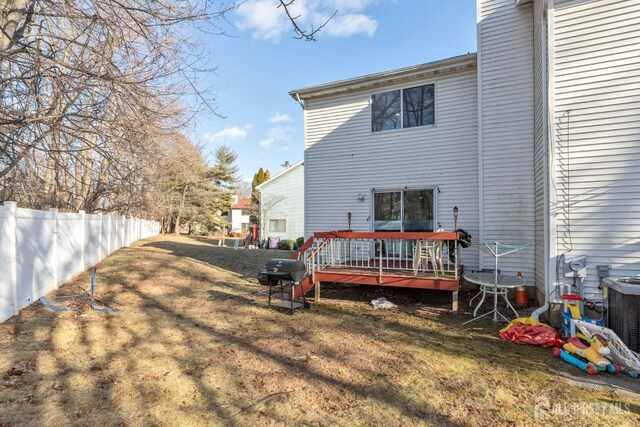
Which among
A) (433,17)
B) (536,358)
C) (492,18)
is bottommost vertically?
(536,358)

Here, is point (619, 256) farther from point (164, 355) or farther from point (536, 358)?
point (164, 355)

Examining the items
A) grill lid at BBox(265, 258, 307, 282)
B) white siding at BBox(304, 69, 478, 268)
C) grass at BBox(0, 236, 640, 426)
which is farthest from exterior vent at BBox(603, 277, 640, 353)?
grill lid at BBox(265, 258, 307, 282)

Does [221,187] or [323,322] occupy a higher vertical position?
[221,187]

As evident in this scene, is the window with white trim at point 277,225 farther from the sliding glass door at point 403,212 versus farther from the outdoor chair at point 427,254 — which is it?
the outdoor chair at point 427,254

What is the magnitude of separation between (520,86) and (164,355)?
822cm

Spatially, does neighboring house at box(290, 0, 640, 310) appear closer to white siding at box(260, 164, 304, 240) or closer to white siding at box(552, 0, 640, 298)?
white siding at box(552, 0, 640, 298)

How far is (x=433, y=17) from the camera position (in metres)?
8.94

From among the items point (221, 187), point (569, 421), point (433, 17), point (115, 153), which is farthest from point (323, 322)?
point (221, 187)

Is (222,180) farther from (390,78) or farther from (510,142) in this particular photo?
(510,142)

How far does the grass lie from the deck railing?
113cm

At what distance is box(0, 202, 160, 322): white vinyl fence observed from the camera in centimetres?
477

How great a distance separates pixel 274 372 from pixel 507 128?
6.85m

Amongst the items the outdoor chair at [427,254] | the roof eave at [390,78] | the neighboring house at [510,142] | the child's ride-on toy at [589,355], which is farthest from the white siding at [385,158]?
the child's ride-on toy at [589,355]

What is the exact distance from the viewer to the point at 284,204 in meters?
21.5
